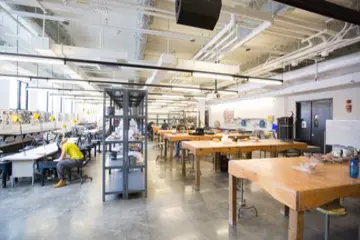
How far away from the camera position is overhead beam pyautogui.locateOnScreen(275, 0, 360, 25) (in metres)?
1.64

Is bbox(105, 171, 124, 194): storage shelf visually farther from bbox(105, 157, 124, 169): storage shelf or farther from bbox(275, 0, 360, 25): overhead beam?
bbox(275, 0, 360, 25): overhead beam

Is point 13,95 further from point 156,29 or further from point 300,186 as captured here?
point 300,186

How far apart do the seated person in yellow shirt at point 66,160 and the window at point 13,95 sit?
5.29 meters

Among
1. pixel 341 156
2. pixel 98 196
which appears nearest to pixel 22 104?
pixel 98 196

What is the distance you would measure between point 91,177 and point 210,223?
3369 mm

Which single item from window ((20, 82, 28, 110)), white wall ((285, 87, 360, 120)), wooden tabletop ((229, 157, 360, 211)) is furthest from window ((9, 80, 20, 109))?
white wall ((285, 87, 360, 120))

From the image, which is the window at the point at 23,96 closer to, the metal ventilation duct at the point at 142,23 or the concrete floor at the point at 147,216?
the concrete floor at the point at 147,216

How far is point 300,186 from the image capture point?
1.50 m

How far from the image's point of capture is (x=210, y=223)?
8.41ft

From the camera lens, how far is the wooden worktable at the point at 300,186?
143 centimetres

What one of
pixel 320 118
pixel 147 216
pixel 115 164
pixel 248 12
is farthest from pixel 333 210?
pixel 320 118

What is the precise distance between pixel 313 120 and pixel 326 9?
6.50 meters

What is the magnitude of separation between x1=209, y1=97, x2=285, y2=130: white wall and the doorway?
0.82 metres

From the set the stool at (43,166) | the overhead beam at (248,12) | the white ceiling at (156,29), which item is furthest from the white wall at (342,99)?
the stool at (43,166)
